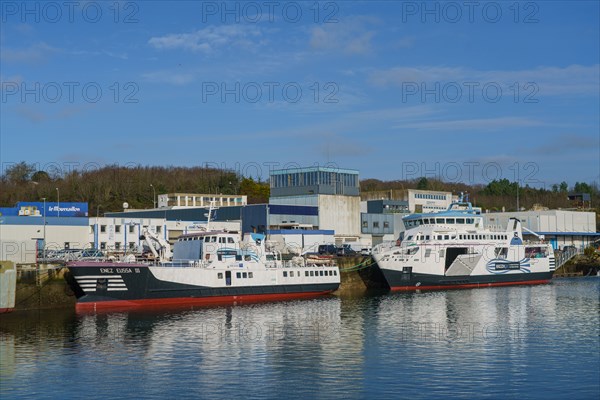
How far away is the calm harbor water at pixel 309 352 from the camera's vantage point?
29.1 m

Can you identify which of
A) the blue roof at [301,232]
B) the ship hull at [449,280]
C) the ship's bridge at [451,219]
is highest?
the ship's bridge at [451,219]

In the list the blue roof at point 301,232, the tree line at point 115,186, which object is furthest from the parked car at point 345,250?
the tree line at point 115,186

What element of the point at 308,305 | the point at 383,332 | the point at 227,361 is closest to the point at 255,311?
the point at 308,305

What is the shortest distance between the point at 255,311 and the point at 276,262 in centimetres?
1019

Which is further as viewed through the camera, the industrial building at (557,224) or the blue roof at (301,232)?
the industrial building at (557,224)

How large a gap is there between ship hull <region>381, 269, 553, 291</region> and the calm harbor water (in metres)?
14.3

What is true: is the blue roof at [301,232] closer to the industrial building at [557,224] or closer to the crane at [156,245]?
the crane at [156,245]

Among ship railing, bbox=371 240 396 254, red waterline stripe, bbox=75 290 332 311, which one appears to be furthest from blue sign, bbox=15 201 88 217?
ship railing, bbox=371 240 396 254

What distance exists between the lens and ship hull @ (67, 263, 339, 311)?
181ft

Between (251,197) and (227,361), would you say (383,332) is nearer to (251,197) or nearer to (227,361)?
(227,361)

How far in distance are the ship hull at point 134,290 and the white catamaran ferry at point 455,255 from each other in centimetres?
1807

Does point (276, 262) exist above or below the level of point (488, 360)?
above

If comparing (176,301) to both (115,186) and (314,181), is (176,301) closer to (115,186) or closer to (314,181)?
(314,181)

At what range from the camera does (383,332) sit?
4300 cm
